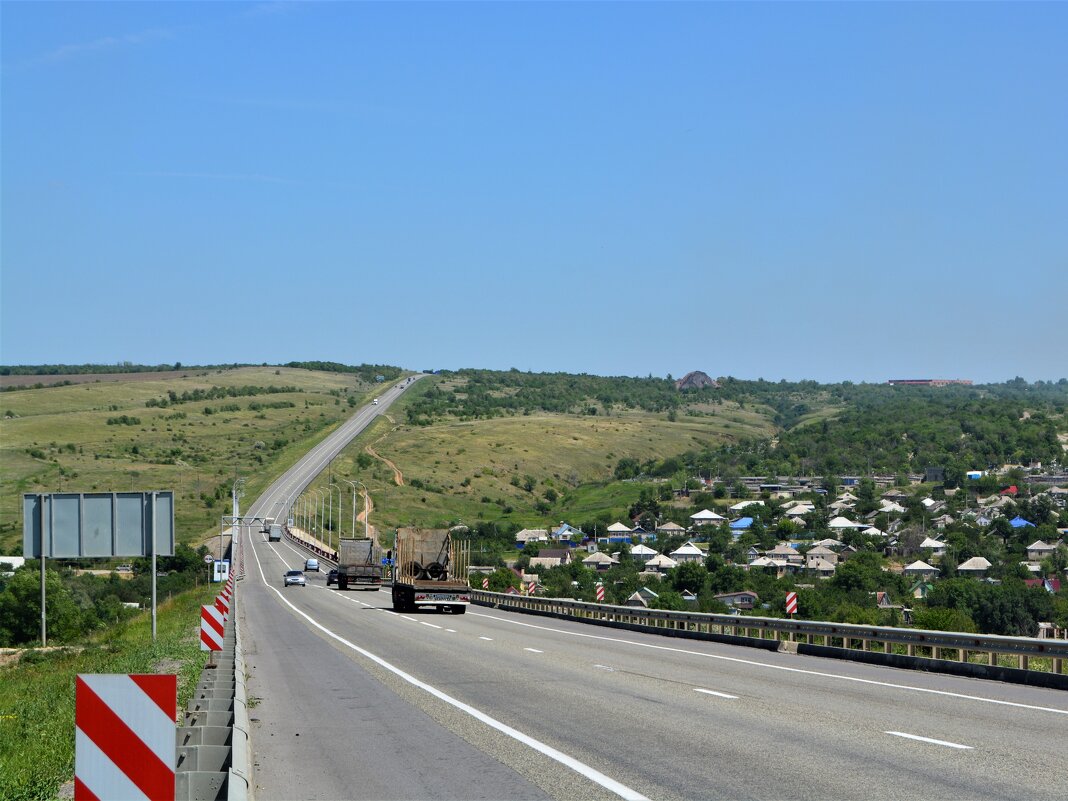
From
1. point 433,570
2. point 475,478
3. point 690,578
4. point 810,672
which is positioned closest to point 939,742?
point 810,672

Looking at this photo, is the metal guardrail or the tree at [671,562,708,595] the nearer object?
the metal guardrail

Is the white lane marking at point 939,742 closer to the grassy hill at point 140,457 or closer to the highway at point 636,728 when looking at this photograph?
the highway at point 636,728

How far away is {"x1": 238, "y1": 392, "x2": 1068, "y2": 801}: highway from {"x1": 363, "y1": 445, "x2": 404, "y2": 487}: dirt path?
398ft

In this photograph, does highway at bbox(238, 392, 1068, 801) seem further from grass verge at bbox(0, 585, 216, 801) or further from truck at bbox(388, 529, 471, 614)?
truck at bbox(388, 529, 471, 614)

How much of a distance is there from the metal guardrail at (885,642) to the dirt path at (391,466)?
106736 millimetres

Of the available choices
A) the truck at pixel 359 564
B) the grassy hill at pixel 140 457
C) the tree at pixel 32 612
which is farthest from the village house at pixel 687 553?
the tree at pixel 32 612

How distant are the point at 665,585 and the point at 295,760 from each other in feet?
286

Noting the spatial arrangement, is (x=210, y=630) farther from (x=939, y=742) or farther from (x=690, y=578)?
(x=690, y=578)

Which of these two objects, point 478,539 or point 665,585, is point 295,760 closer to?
point 665,585

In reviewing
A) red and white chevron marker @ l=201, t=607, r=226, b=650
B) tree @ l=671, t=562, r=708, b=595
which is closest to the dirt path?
tree @ l=671, t=562, r=708, b=595

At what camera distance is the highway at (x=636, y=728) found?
11375 millimetres

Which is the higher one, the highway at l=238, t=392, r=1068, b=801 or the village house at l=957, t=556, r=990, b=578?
the highway at l=238, t=392, r=1068, b=801

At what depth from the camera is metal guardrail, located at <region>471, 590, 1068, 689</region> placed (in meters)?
21.1

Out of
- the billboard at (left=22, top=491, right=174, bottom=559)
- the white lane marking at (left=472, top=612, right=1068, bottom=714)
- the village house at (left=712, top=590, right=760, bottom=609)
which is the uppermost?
the billboard at (left=22, top=491, right=174, bottom=559)
